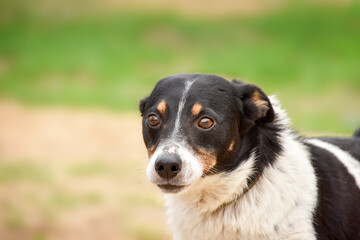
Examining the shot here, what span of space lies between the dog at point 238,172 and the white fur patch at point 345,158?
7cm

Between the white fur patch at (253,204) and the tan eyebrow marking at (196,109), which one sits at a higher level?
the tan eyebrow marking at (196,109)

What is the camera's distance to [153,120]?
4.31m

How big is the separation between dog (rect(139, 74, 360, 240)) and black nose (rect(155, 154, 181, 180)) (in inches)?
1.1

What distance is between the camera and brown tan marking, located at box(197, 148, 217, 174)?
413cm

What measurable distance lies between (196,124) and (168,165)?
39cm

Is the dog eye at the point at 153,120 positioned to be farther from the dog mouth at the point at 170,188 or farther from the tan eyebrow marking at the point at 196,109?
the dog mouth at the point at 170,188

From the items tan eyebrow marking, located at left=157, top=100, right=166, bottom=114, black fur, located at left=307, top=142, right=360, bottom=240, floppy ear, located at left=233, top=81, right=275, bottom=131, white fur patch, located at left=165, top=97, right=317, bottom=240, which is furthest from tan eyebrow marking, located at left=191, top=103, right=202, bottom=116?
black fur, located at left=307, top=142, right=360, bottom=240

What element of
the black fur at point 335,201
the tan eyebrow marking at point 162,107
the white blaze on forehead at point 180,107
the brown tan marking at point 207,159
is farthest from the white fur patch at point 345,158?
the tan eyebrow marking at point 162,107

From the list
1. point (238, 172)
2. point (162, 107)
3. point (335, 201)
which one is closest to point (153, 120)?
point (162, 107)

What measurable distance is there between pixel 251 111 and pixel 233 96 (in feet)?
0.54

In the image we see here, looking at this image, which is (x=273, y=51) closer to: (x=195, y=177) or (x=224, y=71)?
(x=224, y=71)

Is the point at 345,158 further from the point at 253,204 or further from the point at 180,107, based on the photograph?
the point at 180,107

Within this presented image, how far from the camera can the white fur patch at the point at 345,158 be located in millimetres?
4609

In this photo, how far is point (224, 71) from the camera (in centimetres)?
1652
